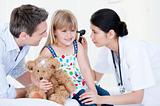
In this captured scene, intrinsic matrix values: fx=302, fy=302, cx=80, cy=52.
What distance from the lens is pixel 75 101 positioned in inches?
57.1

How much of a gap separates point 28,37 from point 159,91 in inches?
30.0

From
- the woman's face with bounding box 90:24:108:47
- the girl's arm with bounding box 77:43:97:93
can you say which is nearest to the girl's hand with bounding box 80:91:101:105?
the girl's arm with bounding box 77:43:97:93

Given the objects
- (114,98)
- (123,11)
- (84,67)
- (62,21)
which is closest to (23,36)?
(62,21)

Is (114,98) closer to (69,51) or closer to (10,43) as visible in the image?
(69,51)

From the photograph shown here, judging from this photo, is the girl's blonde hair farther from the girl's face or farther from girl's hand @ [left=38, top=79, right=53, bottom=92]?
girl's hand @ [left=38, top=79, right=53, bottom=92]

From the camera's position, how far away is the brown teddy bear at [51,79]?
139cm

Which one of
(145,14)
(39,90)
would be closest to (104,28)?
(39,90)

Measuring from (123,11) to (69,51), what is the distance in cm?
115

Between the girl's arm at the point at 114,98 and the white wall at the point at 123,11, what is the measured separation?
110 cm

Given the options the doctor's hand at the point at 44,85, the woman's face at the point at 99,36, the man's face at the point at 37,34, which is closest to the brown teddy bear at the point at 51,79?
the doctor's hand at the point at 44,85

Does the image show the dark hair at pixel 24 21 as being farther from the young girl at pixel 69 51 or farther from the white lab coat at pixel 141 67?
the white lab coat at pixel 141 67

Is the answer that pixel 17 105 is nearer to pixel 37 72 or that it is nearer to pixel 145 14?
pixel 37 72

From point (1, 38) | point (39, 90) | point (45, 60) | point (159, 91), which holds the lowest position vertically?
point (159, 91)

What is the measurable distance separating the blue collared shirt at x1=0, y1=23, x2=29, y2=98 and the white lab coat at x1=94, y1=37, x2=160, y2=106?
0.53 metres
